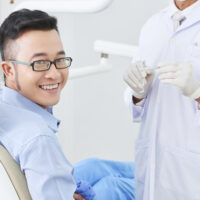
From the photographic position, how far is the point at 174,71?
135 centimetres

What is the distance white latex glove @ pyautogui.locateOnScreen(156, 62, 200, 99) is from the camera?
133cm

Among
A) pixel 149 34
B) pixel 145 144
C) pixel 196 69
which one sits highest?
pixel 149 34

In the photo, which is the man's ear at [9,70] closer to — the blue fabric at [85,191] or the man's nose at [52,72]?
the man's nose at [52,72]

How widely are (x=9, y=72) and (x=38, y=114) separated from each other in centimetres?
16

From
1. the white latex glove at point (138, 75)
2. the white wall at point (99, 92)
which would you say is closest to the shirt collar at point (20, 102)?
the white latex glove at point (138, 75)

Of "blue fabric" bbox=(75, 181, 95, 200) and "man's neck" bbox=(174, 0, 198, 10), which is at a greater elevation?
"man's neck" bbox=(174, 0, 198, 10)

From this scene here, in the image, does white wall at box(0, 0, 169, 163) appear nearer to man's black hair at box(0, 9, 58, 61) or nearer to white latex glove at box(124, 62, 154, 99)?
white latex glove at box(124, 62, 154, 99)

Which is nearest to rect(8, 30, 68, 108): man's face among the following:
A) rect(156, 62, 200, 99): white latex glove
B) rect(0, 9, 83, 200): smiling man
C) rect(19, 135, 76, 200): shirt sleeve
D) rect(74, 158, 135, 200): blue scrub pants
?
rect(0, 9, 83, 200): smiling man

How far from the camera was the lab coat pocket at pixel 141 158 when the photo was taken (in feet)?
5.46

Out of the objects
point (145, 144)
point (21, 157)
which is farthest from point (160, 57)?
point (21, 157)

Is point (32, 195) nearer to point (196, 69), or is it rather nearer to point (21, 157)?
point (21, 157)

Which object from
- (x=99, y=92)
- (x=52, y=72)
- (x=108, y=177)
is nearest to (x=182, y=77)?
(x=52, y=72)

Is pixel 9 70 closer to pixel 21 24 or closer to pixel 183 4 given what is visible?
pixel 21 24

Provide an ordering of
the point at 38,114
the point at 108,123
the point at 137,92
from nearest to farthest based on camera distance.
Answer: the point at 38,114 → the point at 137,92 → the point at 108,123
